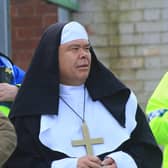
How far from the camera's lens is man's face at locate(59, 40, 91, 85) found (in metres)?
4.14

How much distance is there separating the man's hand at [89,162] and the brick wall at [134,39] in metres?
4.82

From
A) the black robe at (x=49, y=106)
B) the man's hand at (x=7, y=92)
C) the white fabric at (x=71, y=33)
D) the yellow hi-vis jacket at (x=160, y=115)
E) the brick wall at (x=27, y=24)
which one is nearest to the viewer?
the black robe at (x=49, y=106)

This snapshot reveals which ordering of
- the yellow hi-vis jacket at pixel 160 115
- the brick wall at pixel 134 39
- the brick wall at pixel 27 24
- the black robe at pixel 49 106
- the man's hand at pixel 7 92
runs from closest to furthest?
the black robe at pixel 49 106
the man's hand at pixel 7 92
the yellow hi-vis jacket at pixel 160 115
the brick wall at pixel 27 24
the brick wall at pixel 134 39

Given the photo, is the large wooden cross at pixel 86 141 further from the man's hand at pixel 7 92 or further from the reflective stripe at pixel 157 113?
the reflective stripe at pixel 157 113

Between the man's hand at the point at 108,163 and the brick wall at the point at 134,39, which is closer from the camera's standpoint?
the man's hand at the point at 108,163

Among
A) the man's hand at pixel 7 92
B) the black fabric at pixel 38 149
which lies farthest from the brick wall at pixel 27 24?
the black fabric at pixel 38 149

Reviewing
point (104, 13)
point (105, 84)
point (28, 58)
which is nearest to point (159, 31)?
point (104, 13)

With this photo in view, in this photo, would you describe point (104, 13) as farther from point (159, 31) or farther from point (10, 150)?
point (10, 150)

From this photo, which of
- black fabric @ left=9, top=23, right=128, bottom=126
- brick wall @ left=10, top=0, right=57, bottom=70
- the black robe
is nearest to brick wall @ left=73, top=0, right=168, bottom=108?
brick wall @ left=10, top=0, right=57, bottom=70

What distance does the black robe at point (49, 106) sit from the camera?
13.4ft

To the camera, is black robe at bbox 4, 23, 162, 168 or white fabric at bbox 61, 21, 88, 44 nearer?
black robe at bbox 4, 23, 162, 168

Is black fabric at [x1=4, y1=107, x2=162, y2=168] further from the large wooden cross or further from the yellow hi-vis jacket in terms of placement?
the yellow hi-vis jacket

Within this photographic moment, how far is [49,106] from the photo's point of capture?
13.6 feet

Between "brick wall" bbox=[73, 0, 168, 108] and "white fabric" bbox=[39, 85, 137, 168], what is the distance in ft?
14.9
